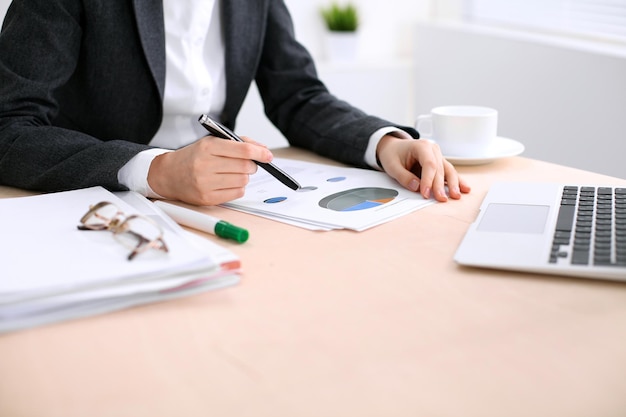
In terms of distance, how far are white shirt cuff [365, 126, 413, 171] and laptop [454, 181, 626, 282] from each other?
0.23 m

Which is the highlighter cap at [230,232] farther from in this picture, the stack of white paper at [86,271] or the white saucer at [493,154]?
the white saucer at [493,154]

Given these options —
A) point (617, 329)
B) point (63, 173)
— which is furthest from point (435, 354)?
point (63, 173)

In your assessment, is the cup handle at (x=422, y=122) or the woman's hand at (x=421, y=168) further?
the cup handle at (x=422, y=122)

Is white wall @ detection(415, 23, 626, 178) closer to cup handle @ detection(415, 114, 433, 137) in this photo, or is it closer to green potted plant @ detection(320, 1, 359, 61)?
green potted plant @ detection(320, 1, 359, 61)

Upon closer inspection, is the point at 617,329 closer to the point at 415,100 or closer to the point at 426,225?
the point at 426,225

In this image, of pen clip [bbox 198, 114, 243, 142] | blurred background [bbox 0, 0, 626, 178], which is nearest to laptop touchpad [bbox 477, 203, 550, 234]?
pen clip [bbox 198, 114, 243, 142]

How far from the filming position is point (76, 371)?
66cm

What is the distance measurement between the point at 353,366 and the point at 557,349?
0.18 meters

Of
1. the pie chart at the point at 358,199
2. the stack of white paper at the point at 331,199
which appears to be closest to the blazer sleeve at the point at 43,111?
the stack of white paper at the point at 331,199

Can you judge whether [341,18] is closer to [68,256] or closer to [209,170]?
[209,170]

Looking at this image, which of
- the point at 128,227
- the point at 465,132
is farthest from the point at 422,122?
the point at 128,227

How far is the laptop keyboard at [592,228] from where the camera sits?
83 centimetres

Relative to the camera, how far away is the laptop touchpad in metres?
0.94

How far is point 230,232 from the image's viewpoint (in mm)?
945
